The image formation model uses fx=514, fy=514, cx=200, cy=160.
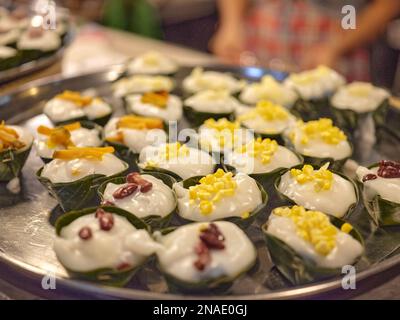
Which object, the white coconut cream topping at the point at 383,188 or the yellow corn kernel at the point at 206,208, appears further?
the white coconut cream topping at the point at 383,188

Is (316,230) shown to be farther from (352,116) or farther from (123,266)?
(352,116)

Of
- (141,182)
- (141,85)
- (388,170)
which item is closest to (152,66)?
(141,85)

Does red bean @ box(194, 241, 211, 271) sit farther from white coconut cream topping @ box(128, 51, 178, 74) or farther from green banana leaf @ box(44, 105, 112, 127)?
white coconut cream topping @ box(128, 51, 178, 74)

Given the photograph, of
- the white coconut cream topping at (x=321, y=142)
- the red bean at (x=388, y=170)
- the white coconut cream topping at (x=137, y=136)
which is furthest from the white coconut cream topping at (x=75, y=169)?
the red bean at (x=388, y=170)

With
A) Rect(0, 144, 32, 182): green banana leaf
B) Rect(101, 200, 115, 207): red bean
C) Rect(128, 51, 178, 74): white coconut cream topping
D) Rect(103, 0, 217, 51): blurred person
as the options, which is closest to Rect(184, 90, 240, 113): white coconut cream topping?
Rect(128, 51, 178, 74): white coconut cream topping

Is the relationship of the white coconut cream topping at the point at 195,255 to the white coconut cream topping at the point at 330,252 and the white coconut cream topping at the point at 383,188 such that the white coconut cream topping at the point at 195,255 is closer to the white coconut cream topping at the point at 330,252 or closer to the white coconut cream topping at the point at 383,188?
the white coconut cream topping at the point at 330,252

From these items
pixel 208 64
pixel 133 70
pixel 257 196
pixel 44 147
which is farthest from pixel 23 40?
pixel 257 196
